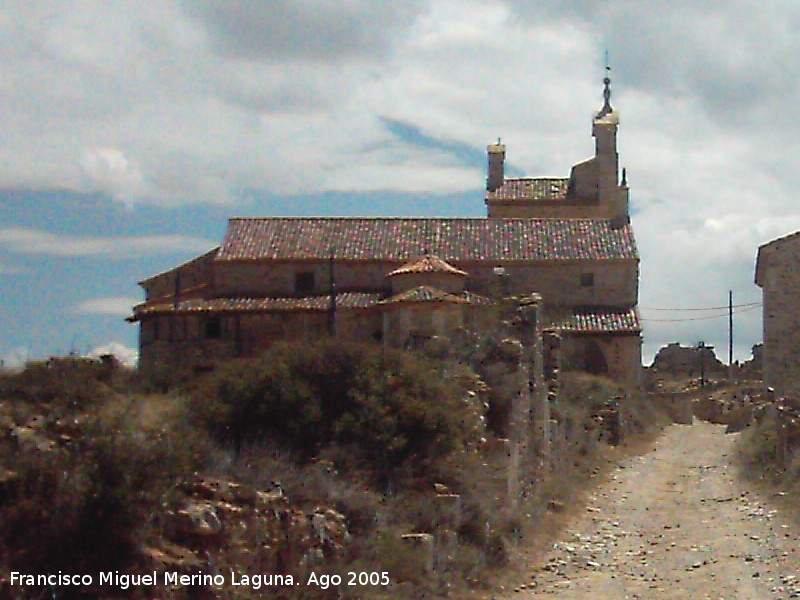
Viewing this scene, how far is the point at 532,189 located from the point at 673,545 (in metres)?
27.2

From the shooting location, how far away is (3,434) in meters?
8.02

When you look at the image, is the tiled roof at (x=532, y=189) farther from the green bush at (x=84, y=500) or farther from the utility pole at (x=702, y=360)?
the green bush at (x=84, y=500)

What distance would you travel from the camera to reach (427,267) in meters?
27.6

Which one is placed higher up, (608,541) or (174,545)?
(174,545)

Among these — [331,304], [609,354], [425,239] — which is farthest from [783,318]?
[331,304]

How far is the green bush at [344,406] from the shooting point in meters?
12.3

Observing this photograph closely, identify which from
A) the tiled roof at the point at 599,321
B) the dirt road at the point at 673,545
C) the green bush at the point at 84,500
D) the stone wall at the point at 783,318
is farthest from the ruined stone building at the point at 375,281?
the green bush at the point at 84,500

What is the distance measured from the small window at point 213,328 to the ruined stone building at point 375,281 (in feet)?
0.11

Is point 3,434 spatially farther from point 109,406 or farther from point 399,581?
point 399,581

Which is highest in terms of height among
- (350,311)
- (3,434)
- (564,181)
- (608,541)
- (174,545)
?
(564,181)

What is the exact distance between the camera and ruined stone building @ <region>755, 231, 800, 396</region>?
28781 millimetres

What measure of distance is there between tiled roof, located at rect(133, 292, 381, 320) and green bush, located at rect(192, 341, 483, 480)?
595 inches

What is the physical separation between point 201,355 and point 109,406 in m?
19.0

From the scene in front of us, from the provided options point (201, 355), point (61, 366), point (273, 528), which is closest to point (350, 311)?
A: point (201, 355)
